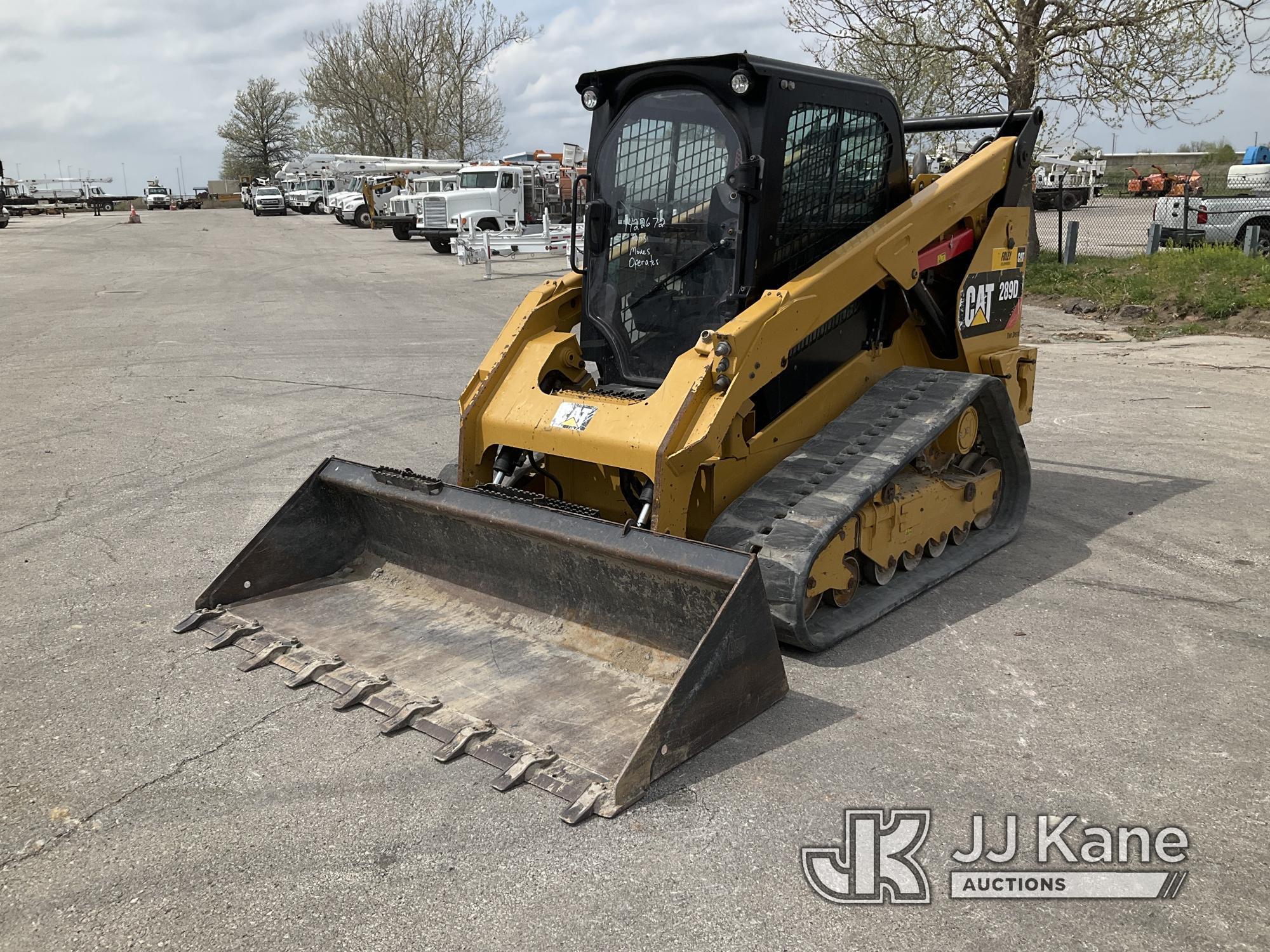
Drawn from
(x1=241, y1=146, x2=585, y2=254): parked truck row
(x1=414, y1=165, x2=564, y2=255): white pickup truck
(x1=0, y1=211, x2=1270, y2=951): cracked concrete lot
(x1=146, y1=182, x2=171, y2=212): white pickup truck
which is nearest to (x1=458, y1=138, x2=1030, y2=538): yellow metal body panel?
(x1=0, y1=211, x2=1270, y2=951): cracked concrete lot

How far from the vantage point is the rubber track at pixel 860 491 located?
4.43m

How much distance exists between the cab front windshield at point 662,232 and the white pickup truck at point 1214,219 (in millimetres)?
16000

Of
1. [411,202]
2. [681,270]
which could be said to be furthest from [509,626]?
[411,202]

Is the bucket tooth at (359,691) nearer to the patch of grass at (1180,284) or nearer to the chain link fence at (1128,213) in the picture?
the patch of grass at (1180,284)

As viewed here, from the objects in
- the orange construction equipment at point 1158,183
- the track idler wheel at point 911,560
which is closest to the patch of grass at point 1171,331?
the track idler wheel at point 911,560

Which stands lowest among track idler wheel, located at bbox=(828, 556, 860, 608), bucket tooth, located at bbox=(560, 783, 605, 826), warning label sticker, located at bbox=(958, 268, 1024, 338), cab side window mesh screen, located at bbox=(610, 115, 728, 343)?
bucket tooth, located at bbox=(560, 783, 605, 826)

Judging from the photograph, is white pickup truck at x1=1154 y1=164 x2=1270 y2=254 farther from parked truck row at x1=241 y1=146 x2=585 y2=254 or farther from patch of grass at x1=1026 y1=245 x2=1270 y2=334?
parked truck row at x1=241 y1=146 x2=585 y2=254

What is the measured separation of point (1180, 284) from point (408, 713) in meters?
14.6

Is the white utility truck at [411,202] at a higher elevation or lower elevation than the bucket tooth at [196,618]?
higher

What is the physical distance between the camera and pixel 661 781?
3629 millimetres

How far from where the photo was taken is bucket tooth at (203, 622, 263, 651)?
473 centimetres

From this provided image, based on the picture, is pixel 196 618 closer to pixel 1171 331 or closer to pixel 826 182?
pixel 826 182

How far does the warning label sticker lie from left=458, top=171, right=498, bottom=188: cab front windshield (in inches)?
1050

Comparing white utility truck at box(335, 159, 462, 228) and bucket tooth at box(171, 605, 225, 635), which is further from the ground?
white utility truck at box(335, 159, 462, 228)
